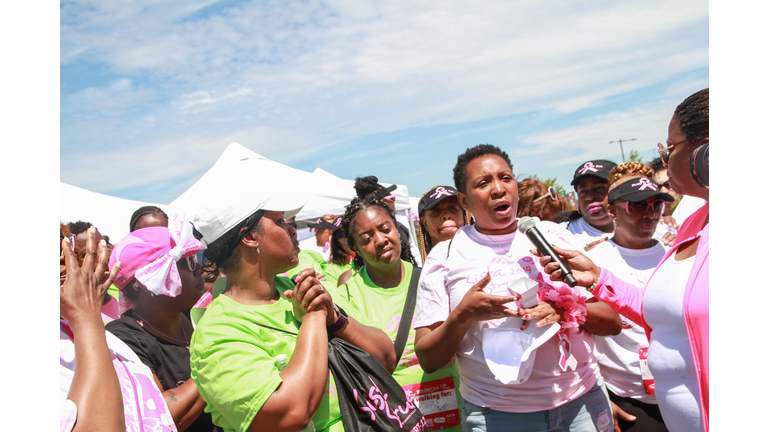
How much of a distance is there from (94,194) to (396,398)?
10.9 metres

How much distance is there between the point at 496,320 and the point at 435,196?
2318 mm

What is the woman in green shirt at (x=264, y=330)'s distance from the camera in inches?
72.9

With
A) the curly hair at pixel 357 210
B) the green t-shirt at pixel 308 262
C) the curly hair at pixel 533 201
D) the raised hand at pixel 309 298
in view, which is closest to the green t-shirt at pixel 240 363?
the raised hand at pixel 309 298

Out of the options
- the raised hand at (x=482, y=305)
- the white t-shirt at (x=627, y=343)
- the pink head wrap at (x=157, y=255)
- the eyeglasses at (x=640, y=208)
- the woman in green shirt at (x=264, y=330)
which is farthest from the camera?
the eyeglasses at (x=640, y=208)

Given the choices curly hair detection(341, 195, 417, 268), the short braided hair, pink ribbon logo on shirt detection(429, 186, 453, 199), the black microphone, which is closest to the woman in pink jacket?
the short braided hair

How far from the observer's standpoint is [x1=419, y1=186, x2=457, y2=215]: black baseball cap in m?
4.64

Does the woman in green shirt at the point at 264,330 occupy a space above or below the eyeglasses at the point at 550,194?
below

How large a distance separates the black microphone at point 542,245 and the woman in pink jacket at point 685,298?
34 cm

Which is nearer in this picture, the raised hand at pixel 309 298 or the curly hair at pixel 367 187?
the raised hand at pixel 309 298

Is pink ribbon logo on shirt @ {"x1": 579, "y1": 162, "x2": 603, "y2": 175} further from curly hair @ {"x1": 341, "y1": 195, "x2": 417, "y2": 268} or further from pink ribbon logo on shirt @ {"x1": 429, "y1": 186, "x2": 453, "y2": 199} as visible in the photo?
curly hair @ {"x1": 341, "y1": 195, "x2": 417, "y2": 268}

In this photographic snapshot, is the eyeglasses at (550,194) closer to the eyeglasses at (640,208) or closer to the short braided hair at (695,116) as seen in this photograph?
the eyeglasses at (640,208)

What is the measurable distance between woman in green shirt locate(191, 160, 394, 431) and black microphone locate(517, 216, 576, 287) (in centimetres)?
95

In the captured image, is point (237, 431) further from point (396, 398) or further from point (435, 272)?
point (435, 272)

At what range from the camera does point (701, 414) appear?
1.83 metres
